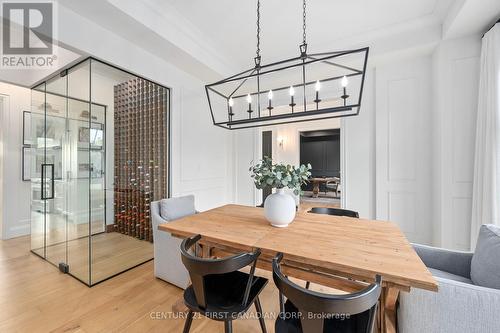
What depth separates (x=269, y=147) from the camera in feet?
25.2

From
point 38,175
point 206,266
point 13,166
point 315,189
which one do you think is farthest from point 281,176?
point 315,189

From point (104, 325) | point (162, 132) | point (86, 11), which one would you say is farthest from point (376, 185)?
point (86, 11)

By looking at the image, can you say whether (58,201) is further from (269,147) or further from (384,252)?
(269,147)

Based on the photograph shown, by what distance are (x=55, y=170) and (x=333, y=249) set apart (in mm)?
3628

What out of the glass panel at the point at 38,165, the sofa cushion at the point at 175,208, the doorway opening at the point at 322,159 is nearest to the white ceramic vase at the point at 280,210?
the sofa cushion at the point at 175,208

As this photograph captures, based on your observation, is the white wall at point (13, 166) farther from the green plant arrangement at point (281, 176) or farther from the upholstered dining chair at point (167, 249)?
the green plant arrangement at point (281, 176)

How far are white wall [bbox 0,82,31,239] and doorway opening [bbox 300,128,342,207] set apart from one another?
754 cm

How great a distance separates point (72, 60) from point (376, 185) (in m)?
4.30

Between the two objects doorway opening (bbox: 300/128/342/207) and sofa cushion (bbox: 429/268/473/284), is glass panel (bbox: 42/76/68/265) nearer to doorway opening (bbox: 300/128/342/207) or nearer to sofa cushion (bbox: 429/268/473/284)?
sofa cushion (bbox: 429/268/473/284)

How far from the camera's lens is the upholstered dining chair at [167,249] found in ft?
7.15

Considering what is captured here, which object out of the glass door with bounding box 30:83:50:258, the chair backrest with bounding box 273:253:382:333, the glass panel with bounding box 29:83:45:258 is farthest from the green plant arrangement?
the glass panel with bounding box 29:83:45:258

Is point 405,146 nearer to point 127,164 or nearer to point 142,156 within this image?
point 142,156

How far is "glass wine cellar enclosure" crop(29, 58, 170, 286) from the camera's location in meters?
2.60

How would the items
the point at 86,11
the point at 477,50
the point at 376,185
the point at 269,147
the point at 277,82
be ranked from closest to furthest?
1. the point at 86,11
2. the point at 477,50
3. the point at 376,185
4. the point at 277,82
5. the point at 269,147
